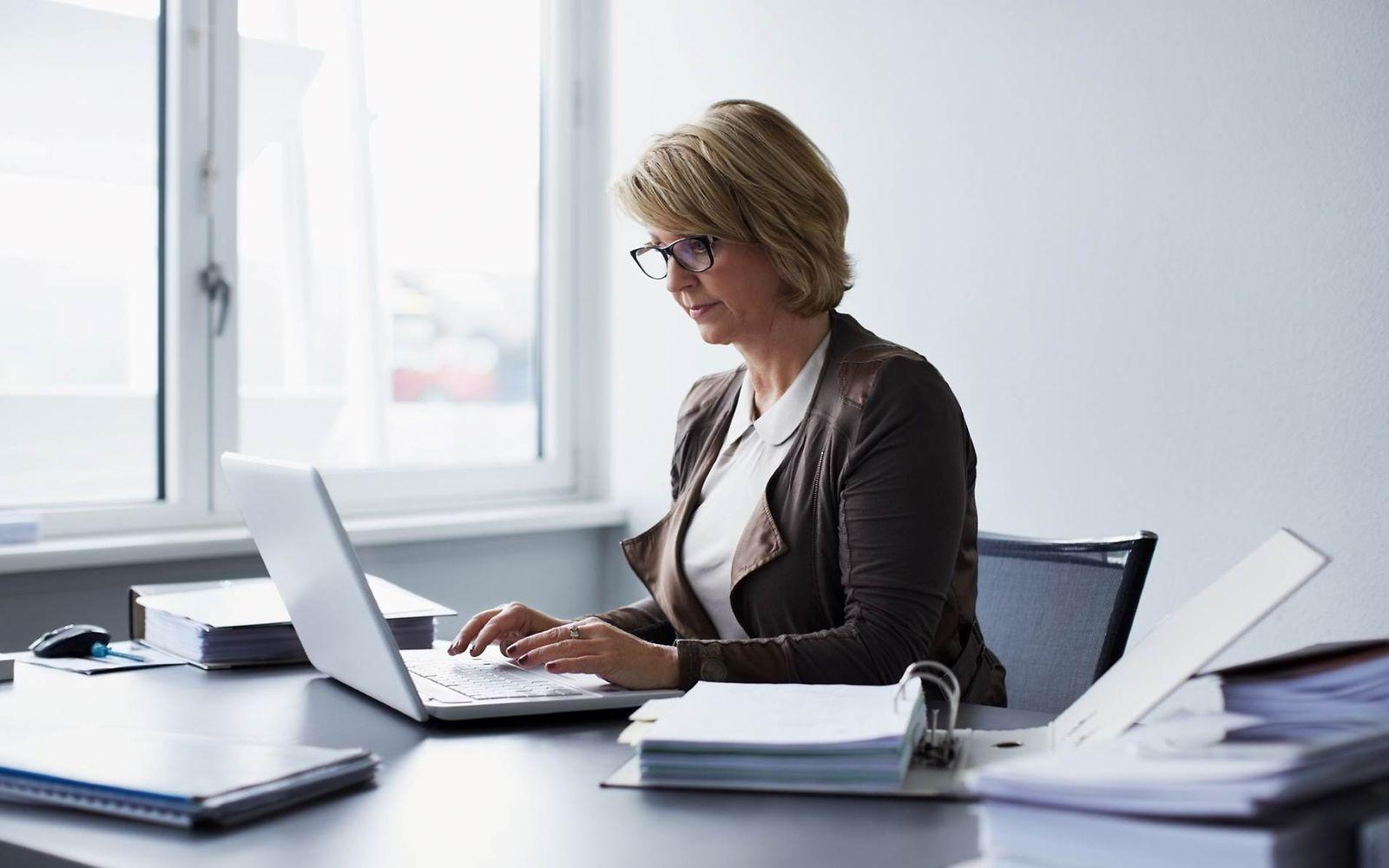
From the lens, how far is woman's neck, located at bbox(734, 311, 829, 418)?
1717 mm

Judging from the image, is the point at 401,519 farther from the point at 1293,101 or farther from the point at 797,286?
the point at 1293,101

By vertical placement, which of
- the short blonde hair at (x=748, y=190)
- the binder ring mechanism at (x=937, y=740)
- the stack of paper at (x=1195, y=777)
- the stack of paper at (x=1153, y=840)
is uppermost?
the short blonde hair at (x=748, y=190)

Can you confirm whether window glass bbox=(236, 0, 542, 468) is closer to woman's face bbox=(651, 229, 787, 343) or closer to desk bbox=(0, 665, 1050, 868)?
woman's face bbox=(651, 229, 787, 343)

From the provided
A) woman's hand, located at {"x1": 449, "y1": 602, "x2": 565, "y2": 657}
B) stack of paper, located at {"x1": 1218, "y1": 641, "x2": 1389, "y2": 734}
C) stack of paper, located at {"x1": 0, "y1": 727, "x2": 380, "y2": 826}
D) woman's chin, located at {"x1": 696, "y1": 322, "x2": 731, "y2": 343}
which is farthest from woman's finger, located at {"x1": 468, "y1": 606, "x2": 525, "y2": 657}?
stack of paper, located at {"x1": 1218, "y1": 641, "x2": 1389, "y2": 734}

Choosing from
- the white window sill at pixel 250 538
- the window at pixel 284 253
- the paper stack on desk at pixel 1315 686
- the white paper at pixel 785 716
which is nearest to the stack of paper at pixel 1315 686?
Result: the paper stack on desk at pixel 1315 686

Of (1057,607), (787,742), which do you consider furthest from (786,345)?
(787,742)

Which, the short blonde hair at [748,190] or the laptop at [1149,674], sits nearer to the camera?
the laptop at [1149,674]

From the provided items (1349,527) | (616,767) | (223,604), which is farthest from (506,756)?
(1349,527)

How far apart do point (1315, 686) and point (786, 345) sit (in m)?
1.00

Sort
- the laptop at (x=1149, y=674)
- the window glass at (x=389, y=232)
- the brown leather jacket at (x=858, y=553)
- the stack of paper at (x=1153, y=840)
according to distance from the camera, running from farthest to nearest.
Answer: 1. the window glass at (x=389, y=232)
2. the brown leather jacket at (x=858, y=553)
3. the laptop at (x=1149, y=674)
4. the stack of paper at (x=1153, y=840)

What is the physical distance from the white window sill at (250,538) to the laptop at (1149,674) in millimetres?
1568

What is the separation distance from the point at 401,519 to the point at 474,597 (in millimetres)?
245

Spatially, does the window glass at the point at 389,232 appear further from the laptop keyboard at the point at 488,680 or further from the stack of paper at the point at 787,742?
the stack of paper at the point at 787,742

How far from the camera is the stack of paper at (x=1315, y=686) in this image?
777 mm
